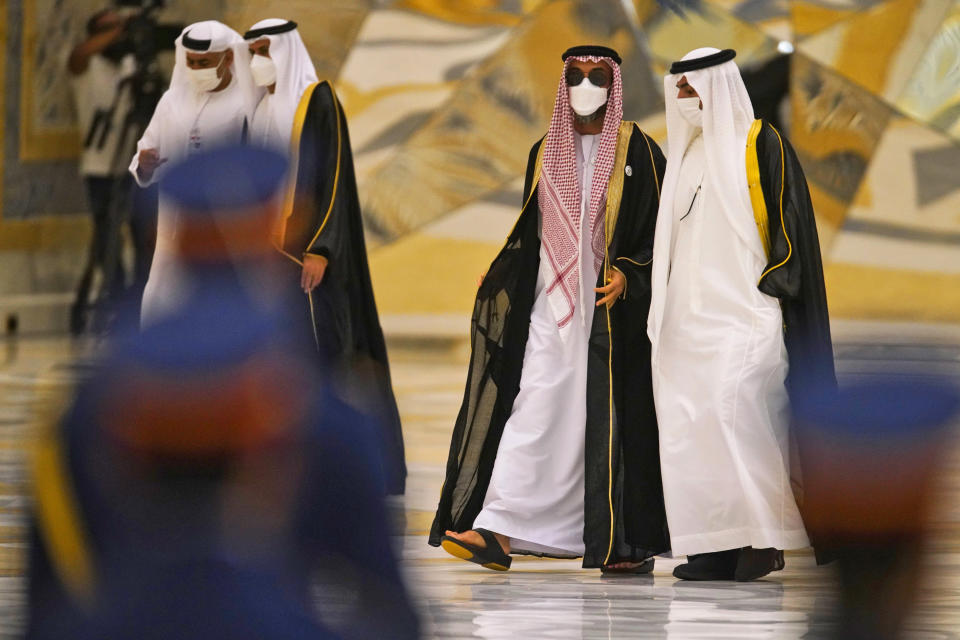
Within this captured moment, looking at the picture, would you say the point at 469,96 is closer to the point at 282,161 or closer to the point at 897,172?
the point at 897,172

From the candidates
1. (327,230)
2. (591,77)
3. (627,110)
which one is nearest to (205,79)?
(327,230)

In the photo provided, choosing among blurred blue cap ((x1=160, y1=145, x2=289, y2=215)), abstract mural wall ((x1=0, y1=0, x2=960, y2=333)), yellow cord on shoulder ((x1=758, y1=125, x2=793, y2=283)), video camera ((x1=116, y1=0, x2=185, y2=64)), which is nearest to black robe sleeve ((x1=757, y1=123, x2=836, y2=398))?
yellow cord on shoulder ((x1=758, y1=125, x2=793, y2=283))

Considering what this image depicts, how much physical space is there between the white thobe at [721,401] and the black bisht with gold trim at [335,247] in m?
1.40

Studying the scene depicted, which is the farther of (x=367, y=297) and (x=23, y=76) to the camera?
(x=23, y=76)

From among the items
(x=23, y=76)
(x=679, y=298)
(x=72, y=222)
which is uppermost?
(x=679, y=298)

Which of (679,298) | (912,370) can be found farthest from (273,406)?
(679,298)

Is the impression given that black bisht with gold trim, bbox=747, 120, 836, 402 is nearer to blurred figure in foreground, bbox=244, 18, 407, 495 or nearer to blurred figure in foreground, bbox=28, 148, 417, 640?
blurred figure in foreground, bbox=244, 18, 407, 495

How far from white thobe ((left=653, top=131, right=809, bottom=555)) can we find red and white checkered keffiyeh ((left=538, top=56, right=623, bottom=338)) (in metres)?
0.28

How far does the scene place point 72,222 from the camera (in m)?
13.0

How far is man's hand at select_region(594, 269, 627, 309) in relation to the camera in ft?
15.7

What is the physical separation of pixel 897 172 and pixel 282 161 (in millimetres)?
10565

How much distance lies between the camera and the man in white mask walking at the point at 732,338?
456 centimetres

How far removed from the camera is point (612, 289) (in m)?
4.79

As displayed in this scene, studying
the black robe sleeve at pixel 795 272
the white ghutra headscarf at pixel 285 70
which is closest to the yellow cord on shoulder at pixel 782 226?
the black robe sleeve at pixel 795 272
